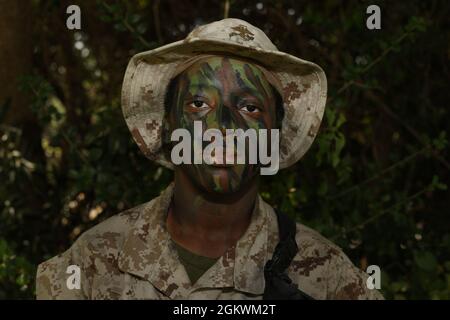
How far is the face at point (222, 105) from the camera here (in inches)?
94.3

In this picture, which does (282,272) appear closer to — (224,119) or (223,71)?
(224,119)

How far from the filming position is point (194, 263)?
252cm

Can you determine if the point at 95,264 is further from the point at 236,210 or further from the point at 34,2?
the point at 34,2

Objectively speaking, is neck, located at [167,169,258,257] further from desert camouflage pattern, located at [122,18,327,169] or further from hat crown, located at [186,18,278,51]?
hat crown, located at [186,18,278,51]

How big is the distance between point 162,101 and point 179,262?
46cm

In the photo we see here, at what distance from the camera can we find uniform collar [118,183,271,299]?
2.47m

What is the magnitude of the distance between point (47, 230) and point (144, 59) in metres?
1.49

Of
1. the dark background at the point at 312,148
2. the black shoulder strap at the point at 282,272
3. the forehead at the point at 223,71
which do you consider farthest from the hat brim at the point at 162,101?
the dark background at the point at 312,148

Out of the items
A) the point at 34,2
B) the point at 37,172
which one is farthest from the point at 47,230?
the point at 34,2

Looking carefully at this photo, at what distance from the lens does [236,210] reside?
8.25ft

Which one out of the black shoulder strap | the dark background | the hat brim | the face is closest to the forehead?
the face

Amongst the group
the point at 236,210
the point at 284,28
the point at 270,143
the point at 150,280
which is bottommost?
the point at 150,280

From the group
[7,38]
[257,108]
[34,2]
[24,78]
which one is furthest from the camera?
[34,2]

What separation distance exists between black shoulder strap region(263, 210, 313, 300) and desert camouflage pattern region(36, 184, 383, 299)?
0.03 meters
